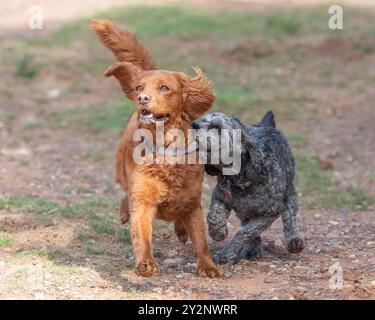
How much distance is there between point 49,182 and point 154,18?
900 cm

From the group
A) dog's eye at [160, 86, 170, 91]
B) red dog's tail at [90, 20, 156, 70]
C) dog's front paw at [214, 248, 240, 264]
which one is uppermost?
red dog's tail at [90, 20, 156, 70]

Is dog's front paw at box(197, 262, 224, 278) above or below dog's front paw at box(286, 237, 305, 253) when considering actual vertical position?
below

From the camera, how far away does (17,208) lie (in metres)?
7.96

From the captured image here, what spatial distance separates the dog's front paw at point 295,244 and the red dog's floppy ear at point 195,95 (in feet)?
4.05

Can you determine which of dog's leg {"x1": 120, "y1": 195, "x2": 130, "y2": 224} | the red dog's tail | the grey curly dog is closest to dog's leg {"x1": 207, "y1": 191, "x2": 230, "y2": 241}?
the grey curly dog

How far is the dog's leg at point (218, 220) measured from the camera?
6.43m

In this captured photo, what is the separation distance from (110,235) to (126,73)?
5.30 feet

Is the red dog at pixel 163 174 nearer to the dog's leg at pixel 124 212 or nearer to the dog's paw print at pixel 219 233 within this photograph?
the dog's paw print at pixel 219 233

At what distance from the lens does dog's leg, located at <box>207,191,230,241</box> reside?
6.43 meters

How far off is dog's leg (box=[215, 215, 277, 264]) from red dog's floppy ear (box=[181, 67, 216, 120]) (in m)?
0.95

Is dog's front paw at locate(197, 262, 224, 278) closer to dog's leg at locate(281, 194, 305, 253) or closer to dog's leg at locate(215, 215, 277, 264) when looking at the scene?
dog's leg at locate(215, 215, 277, 264)

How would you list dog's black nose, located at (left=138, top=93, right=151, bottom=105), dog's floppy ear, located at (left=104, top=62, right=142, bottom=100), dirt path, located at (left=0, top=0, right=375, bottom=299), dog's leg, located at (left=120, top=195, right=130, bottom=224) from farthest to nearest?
dog's leg, located at (left=120, top=195, right=130, bottom=224) < dog's floppy ear, located at (left=104, top=62, right=142, bottom=100) < dog's black nose, located at (left=138, top=93, right=151, bottom=105) < dirt path, located at (left=0, top=0, right=375, bottom=299)

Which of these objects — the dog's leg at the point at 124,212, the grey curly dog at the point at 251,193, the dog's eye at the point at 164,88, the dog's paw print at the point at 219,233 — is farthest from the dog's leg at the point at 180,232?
the dog's eye at the point at 164,88

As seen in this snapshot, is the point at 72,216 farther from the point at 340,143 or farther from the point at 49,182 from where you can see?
the point at 340,143
